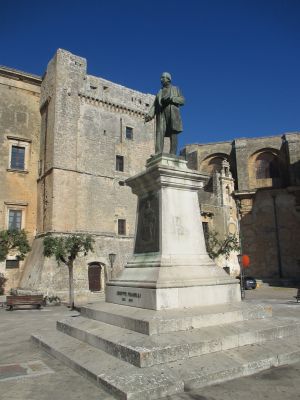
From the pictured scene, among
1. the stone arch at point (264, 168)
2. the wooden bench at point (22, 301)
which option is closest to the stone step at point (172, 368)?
the wooden bench at point (22, 301)

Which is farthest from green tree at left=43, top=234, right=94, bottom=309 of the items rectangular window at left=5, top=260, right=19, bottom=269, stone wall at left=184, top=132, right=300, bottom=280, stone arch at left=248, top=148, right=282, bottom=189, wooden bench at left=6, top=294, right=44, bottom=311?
stone arch at left=248, top=148, right=282, bottom=189

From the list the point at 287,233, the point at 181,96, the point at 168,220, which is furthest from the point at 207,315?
the point at 287,233

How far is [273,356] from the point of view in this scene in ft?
16.1

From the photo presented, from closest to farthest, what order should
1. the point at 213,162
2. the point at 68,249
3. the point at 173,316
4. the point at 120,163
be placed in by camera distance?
the point at 173,316, the point at 68,249, the point at 120,163, the point at 213,162

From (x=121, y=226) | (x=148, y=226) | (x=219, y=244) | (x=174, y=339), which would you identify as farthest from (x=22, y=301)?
(x=219, y=244)

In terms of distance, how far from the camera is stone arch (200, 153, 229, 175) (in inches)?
1566

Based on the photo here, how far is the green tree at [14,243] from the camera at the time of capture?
76.4ft

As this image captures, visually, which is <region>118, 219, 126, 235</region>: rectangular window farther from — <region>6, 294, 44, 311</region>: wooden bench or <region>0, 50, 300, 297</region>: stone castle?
<region>6, 294, 44, 311</region>: wooden bench

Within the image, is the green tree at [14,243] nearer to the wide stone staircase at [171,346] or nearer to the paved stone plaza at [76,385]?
the wide stone staircase at [171,346]

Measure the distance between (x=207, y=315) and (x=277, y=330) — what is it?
1272 millimetres

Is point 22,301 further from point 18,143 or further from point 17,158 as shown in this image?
point 18,143

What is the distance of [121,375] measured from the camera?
13.4ft

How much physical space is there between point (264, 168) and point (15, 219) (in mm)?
26290

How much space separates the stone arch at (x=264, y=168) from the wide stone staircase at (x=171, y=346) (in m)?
32.9
